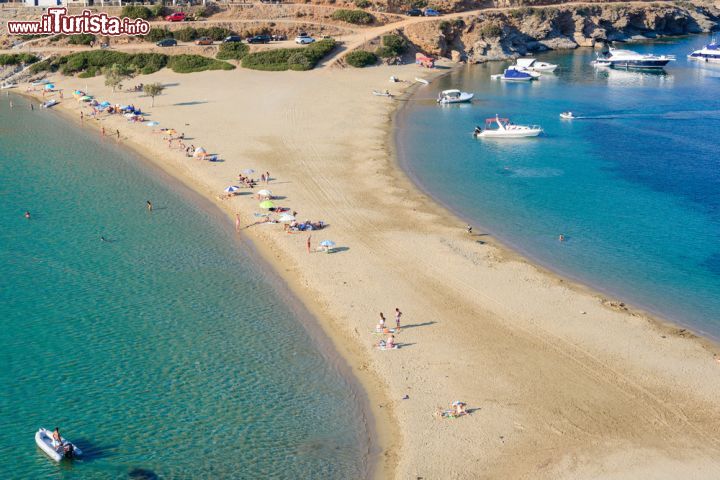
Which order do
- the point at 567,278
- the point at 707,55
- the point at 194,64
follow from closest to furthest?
the point at 567,278
the point at 194,64
the point at 707,55

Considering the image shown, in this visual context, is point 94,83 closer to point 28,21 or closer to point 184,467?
point 28,21

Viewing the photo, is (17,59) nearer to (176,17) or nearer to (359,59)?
(176,17)

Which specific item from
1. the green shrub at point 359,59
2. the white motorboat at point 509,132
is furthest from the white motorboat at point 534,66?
the white motorboat at point 509,132

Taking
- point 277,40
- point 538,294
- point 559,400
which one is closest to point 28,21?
point 277,40

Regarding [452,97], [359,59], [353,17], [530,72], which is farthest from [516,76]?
[353,17]

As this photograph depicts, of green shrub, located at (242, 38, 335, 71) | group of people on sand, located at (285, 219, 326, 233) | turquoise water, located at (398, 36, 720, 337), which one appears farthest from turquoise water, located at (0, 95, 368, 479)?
green shrub, located at (242, 38, 335, 71)
